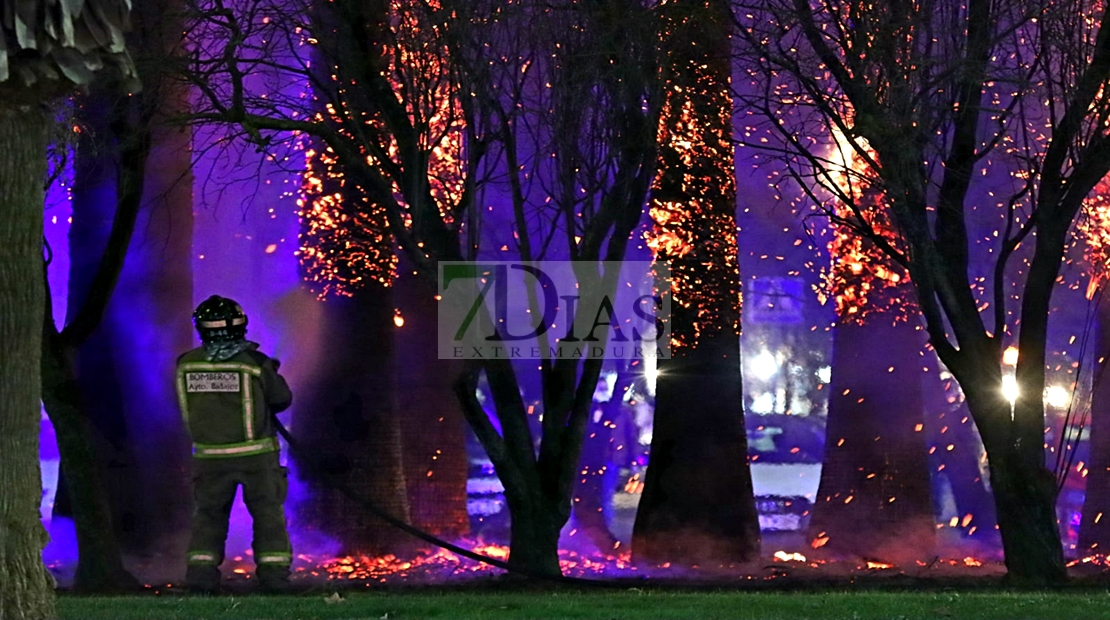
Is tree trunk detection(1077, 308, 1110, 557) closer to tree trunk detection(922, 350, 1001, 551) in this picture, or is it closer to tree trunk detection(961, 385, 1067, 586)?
tree trunk detection(922, 350, 1001, 551)

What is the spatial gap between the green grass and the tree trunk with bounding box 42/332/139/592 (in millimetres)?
2784

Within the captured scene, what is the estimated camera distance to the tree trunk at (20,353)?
174 inches

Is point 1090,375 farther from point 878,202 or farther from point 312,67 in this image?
point 312,67

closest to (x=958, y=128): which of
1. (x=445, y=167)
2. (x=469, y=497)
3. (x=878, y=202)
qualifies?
(x=878, y=202)

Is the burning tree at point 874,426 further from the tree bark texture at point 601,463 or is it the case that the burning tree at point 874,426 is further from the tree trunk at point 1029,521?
the tree bark texture at point 601,463

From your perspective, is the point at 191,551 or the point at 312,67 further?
the point at 312,67

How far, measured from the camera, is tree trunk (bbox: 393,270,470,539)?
11156 mm

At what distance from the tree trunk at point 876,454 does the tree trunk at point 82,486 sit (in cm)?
604

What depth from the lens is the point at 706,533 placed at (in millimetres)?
11125

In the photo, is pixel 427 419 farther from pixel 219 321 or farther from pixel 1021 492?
pixel 1021 492

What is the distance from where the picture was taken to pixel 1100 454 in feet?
36.4

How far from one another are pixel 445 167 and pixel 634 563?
386 centimetres

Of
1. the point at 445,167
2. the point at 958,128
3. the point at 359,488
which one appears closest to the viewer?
the point at 958,128

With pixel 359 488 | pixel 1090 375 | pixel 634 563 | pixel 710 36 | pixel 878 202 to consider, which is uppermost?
pixel 710 36
